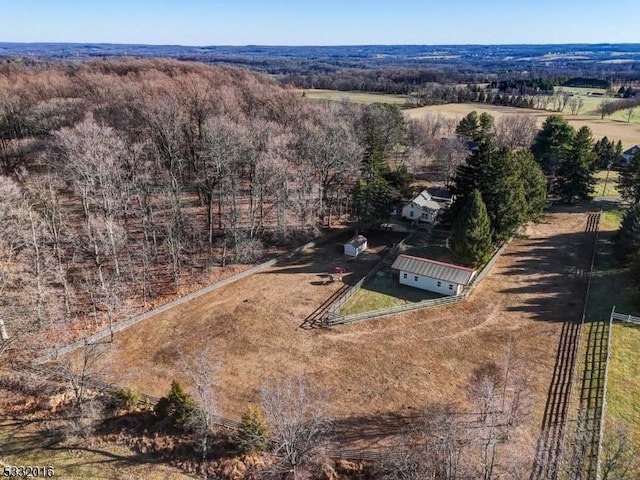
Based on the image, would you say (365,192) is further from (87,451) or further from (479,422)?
(87,451)

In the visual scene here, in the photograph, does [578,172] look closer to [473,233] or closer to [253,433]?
[473,233]

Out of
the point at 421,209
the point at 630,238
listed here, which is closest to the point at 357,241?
the point at 421,209

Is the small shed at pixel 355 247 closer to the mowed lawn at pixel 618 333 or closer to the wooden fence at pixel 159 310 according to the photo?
the wooden fence at pixel 159 310

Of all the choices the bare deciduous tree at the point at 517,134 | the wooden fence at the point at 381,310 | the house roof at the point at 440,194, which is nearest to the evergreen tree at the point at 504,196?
the wooden fence at the point at 381,310

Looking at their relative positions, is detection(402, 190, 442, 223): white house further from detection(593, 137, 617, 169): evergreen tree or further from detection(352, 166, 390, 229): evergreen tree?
detection(593, 137, 617, 169): evergreen tree

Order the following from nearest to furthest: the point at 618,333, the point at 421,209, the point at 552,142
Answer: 1. the point at 618,333
2. the point at 421,209
3. the point at 552,142
